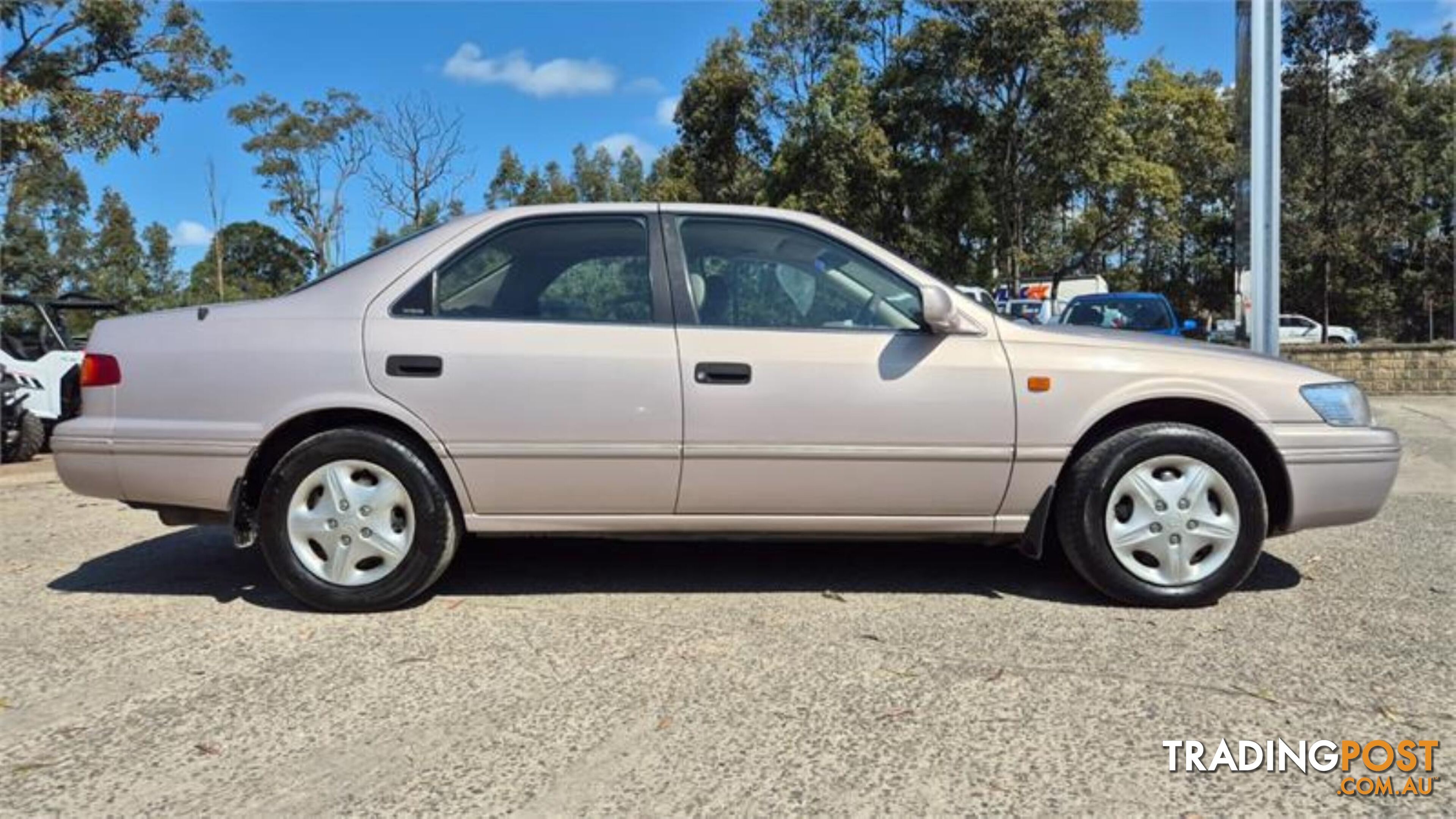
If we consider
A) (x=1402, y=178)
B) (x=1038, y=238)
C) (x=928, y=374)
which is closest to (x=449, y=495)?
(x=928, y=374)

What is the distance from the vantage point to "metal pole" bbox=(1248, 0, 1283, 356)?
780 centimetres

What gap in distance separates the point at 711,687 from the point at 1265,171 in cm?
706

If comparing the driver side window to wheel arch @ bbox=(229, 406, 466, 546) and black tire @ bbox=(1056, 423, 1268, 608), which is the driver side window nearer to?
black tire @ bbox=(1056, 423, 1268, 608)

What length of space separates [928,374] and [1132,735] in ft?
4.90

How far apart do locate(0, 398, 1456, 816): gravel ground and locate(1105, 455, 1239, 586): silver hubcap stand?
0.25 metres

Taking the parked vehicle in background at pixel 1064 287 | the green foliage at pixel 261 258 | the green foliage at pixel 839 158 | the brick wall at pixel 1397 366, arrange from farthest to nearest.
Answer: the green foliage at pixel 261 258, the parked vehicle in background at pixel 1064 287, the green foliage at pixel 839 158, the brick wall at pixel 1397 366

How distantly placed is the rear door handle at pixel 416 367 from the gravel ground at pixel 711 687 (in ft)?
3.12

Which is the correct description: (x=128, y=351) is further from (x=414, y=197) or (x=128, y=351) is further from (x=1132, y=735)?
(x=414, y=197)

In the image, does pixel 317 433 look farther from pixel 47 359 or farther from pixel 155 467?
pixel 47 359

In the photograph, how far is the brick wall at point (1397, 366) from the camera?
49.3 ft

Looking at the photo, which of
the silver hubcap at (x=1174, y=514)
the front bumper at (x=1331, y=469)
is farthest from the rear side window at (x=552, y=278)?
the front bumper at (x=1331, y=469)

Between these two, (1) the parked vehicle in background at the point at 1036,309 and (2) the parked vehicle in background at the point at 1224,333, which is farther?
(1) the parked vehicle in background at the point at 1036,309

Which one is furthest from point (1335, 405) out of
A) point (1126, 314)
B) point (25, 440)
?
point (25, 440)

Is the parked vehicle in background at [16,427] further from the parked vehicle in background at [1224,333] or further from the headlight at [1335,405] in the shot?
the headlight at [1335,405]
